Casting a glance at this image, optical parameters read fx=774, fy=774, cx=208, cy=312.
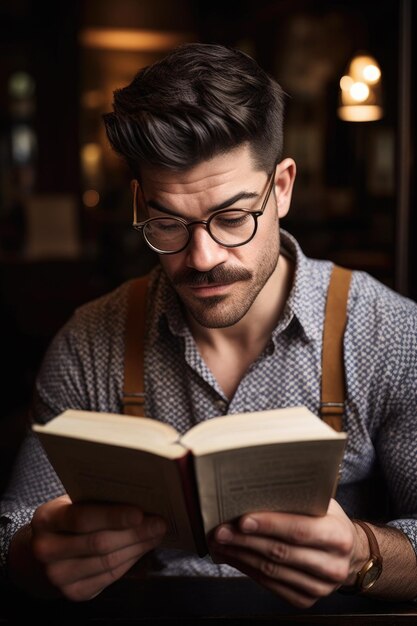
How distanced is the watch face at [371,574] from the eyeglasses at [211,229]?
581 mm

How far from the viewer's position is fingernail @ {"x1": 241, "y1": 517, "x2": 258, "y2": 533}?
1.03 metres

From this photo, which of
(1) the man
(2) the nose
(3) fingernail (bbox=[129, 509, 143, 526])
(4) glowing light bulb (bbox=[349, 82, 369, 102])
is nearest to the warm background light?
(4) glowing light bulb (bbox=[349, 82, 369, 102])

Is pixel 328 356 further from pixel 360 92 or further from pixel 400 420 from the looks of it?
pixel 360 92

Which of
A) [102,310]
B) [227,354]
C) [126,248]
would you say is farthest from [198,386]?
[126,248]

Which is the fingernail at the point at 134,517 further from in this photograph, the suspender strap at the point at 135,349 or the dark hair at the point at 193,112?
the dark hair at the point at 193,112

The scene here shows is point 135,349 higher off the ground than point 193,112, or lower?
lower

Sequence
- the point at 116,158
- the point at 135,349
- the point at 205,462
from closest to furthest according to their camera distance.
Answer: the point at 205,462 → the point at 135,349 → the point at 116,158

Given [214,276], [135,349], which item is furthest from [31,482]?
[214,276]

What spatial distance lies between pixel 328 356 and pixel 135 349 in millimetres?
400

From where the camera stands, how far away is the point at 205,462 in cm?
95

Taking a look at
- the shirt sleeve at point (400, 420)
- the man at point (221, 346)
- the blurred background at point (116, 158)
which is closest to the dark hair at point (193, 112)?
the man at point (221, 346)

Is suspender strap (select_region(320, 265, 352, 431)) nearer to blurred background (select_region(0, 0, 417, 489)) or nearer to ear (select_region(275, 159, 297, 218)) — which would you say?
ear (select_region(275, 159, 297, 218))

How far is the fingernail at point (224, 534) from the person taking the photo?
1.05m

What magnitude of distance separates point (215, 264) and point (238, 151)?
0.70 feet
